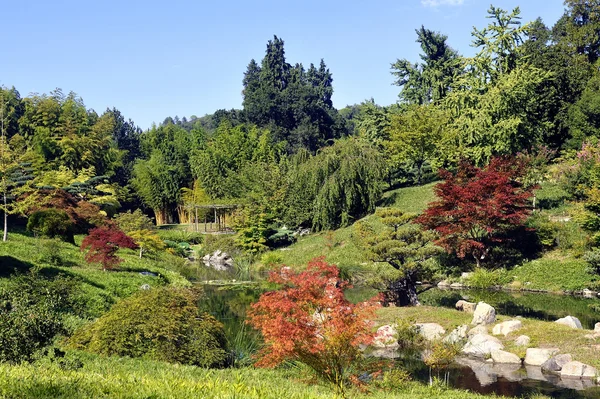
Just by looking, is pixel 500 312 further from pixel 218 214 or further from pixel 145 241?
pixel 218 214

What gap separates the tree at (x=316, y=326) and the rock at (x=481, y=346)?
19.0ft

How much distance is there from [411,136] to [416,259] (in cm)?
1772

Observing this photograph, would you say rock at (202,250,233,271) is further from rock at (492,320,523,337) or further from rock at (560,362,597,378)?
rock at (560,362,597,378)

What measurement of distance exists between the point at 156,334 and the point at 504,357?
26.5 ft

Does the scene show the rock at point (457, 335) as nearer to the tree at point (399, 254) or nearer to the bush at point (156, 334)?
the tree at point (399, 254)

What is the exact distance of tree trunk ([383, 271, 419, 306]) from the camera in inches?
699

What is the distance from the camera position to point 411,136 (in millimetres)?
34219

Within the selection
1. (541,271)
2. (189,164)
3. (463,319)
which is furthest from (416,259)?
(189,164)

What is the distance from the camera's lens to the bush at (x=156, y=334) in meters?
10.1

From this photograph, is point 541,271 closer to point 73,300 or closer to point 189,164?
point 73,300

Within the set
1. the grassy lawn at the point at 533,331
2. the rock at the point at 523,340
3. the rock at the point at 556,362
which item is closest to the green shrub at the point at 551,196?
the grassy lawn at the point at 533,331

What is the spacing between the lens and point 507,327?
14.1m

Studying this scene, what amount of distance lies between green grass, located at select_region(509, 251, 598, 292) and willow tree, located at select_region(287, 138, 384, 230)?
11384 mm

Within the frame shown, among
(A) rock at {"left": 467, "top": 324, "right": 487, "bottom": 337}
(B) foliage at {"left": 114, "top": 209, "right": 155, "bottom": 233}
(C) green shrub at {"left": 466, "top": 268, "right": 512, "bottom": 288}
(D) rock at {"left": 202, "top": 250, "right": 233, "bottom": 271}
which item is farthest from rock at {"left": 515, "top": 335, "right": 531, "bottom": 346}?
(D) rock at {"left": 202, "top": 250, "right": 233, "bottom": 271}
